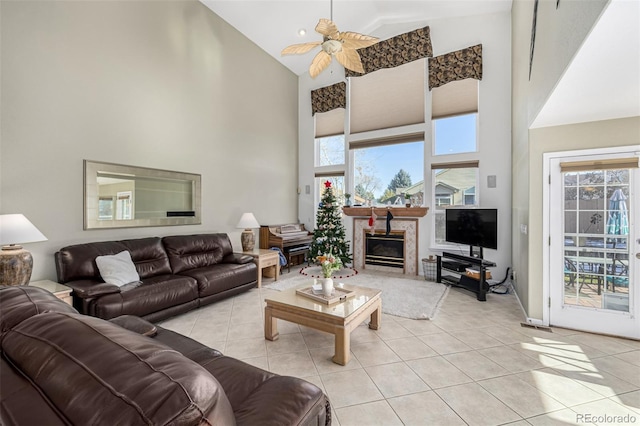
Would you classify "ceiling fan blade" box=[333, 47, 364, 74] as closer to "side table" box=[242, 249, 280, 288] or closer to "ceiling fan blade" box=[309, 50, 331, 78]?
"ceiling fan blade" box=[309, 50, 331, 78]

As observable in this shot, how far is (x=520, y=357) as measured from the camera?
2.50 metres

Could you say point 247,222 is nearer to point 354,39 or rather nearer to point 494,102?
point 354,39

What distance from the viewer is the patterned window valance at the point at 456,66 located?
16.2ft

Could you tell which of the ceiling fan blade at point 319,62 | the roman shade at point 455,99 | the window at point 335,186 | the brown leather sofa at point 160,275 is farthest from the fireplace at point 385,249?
the ceiling fan blade at point 319,62

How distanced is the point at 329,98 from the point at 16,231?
19.4 feet

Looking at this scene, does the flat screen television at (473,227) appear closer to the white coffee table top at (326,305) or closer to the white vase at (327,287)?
the white coffee table top at (326,305)

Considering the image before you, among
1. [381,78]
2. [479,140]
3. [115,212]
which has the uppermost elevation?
[381,78]

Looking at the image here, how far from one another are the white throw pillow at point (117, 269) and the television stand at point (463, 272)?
458cm

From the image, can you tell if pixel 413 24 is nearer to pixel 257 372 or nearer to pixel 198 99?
pixel 198 99

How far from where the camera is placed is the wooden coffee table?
2408 millimetres

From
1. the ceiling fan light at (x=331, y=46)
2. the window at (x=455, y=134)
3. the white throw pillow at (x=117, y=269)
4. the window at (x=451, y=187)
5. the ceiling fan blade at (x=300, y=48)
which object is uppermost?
the ceiling fan blade at (x=300, y=48)

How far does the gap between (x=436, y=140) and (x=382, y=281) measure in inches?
117

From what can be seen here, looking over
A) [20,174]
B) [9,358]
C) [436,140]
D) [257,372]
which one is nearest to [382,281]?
[436,140]

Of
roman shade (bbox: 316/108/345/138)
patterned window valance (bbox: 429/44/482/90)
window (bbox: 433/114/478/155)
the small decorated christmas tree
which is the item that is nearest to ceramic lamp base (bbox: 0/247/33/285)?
the small decorated christmas tree
